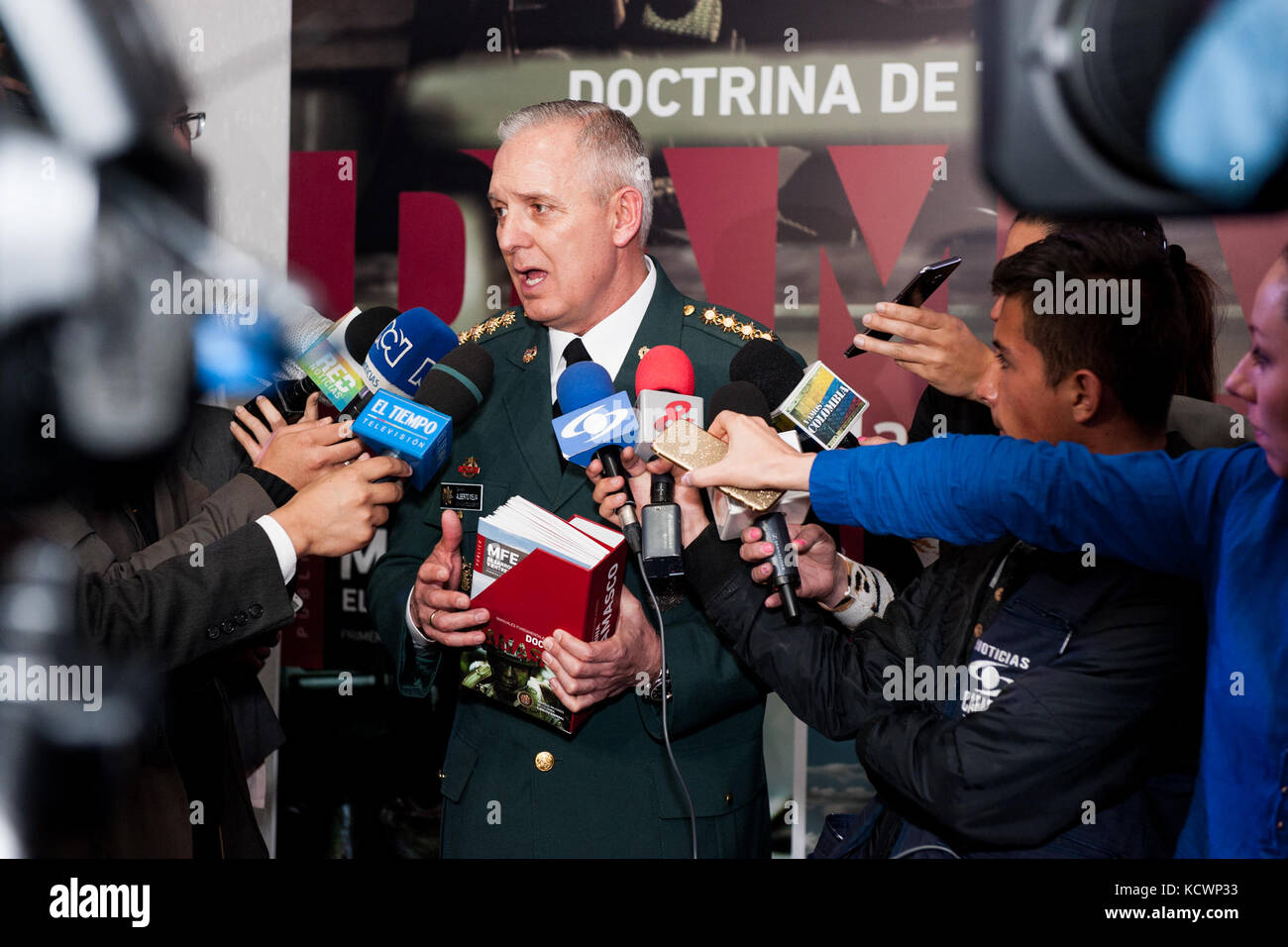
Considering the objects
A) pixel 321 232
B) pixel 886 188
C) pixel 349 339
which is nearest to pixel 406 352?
pixel 349 339

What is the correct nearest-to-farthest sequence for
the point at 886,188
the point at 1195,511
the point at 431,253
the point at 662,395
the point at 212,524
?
the point at 1195,511, the point at 662,395, the point at 212,524, the point at 886,188, the point at 431,253

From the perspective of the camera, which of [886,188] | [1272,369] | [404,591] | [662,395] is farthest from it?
[886,188]

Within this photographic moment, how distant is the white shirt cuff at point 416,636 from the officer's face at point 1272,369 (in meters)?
1.51

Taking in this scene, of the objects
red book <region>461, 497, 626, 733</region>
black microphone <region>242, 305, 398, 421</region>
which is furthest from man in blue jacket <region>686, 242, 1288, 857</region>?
black microphone <region>242, 305, 398, 421</region>

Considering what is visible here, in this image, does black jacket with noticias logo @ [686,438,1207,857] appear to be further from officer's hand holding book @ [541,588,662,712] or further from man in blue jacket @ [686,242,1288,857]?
officer's hand holding book @ [541,588,662,712]

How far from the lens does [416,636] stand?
2.04 metres

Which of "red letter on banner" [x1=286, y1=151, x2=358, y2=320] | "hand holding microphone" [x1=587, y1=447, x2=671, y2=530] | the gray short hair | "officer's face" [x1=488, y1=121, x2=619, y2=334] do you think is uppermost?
"red letter on banner" [x1=286, y1=151, x2=358, y2=320]

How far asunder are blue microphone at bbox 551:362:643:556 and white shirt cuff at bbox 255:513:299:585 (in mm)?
620

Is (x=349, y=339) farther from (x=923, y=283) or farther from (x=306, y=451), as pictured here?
(x=923, y=283)

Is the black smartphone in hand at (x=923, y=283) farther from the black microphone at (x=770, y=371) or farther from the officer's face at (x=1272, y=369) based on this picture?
the officer's face at (x=1272, y=369)

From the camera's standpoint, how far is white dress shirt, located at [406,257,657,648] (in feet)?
7.06

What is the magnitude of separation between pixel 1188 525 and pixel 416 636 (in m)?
1.43
